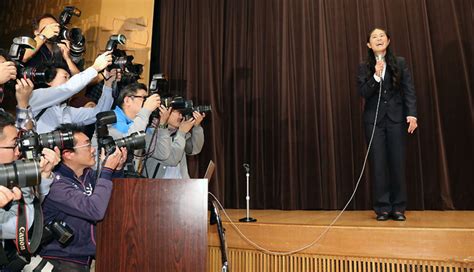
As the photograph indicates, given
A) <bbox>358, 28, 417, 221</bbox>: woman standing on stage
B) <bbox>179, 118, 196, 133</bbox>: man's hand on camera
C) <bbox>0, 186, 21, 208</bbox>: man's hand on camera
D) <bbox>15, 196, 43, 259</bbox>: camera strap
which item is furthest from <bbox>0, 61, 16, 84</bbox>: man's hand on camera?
<bbox>358, 28, 417, 221</bbox>: woman standing on stage

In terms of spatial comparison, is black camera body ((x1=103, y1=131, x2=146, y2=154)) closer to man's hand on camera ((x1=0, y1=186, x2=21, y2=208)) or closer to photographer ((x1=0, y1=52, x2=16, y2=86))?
photographer ((x1=0, y1=52, x2=16, y2=86))

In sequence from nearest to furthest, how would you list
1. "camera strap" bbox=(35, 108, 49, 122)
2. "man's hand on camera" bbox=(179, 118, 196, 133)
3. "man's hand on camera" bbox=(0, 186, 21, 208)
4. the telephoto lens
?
"man's hand on camera" bbox=(0, 186, 21, 208), the telephoto lens, "camera strap" bbox=(35, 108, 49, 122), "man's hand on camera" bbox=(179, 118, 196, 133)

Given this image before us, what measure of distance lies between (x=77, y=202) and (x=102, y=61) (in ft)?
3.27

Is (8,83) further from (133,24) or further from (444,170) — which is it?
(444,170)

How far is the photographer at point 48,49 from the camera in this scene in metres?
2.44

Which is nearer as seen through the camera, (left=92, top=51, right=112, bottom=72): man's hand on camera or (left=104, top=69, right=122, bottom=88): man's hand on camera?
(left=92, top=51, right=112, bottom=72): man's hand on camera

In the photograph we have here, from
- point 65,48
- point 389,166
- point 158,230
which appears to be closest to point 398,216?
point 389,166

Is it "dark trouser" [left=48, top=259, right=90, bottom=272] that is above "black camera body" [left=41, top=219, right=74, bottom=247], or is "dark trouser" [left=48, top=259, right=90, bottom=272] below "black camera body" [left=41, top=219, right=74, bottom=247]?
below

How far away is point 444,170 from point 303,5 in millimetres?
2025

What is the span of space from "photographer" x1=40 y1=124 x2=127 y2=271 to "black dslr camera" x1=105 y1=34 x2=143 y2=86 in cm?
73

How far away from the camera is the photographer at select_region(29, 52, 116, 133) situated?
2146 mm

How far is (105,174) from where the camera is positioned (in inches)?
71.0

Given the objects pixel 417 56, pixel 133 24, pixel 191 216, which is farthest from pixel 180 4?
pixel 191 216

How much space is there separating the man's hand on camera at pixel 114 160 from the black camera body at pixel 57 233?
32cm
